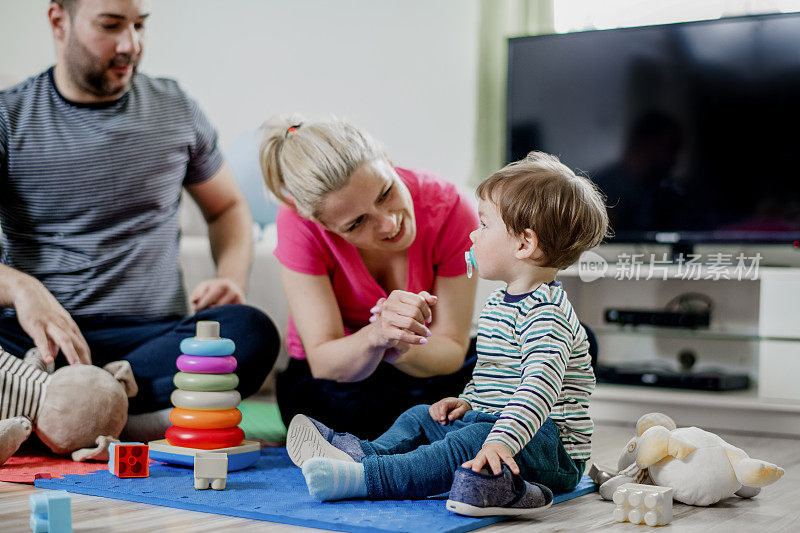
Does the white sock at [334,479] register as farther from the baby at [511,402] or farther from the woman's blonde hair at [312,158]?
the woman's blonde hair at [312,158]

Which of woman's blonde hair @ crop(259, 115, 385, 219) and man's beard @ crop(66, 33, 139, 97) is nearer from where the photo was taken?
woman's blonde hair @ crop(259, 115, 385, 219)

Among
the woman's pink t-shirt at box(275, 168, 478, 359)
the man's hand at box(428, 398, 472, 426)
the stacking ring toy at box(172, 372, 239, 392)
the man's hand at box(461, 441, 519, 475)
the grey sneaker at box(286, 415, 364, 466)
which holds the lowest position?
the grey sneaker at box(286, 415, 364, 466)

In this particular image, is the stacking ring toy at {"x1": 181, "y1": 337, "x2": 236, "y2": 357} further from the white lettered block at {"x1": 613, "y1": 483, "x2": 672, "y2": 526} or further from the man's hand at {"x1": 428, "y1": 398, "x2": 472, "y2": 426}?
the white lettered block at {"x1": 613, "y1": 483, "x2": 672, "y2": 526}

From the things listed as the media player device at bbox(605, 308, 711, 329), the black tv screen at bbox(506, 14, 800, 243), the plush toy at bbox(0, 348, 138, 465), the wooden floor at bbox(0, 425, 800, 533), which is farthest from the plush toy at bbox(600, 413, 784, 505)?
the black tv screen at bbox(506, 14, 800, 243)

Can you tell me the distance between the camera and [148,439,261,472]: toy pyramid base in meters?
1.52

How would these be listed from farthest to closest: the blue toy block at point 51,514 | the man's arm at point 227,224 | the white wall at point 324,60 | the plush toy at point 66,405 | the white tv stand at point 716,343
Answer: the white wall at point 324,60
the white tv stand at point 716,343
the man's arm at point 227,224
the plush toy at point 66,405
the blue toy block at point 51,514

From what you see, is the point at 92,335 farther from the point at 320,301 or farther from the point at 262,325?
the point at 320,301

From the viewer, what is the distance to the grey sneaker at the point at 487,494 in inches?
48.0

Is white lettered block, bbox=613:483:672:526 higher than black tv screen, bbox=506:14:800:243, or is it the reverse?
black tv screen, bbox=506:14:800:243

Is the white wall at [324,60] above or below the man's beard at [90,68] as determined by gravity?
above

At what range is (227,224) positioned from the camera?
2.09 metres

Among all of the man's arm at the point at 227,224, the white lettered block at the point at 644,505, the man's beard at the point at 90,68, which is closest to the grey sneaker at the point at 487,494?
the white lettered block at the point at 644,505

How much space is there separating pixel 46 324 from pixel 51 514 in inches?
23.8

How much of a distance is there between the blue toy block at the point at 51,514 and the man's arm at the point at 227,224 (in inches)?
35.6
